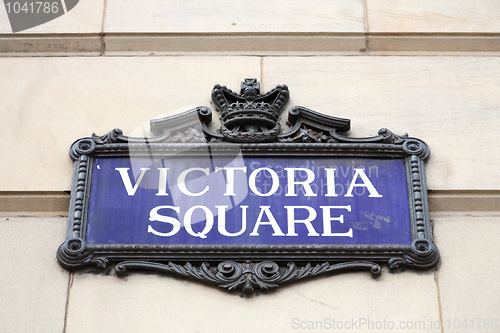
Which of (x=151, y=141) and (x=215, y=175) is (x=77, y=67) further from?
(x=215, y=175)

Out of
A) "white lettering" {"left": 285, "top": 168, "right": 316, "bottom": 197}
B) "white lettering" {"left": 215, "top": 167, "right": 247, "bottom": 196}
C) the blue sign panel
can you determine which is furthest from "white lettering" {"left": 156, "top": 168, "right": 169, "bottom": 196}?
"white lettering" {"left": 285, "top": 168, "right": 316, "bottom": 197}

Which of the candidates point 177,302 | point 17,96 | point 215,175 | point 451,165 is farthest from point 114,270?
point 451,165

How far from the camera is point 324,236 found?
16.3 ft

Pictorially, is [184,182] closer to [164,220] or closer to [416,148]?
[164,220]

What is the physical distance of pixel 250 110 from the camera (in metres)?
5.35

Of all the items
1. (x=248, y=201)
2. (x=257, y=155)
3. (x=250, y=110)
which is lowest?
(x=248, y=201)

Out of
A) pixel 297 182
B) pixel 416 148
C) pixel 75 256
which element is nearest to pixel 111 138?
pixel 75 256

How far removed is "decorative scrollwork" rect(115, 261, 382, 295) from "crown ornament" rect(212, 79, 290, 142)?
0.70m

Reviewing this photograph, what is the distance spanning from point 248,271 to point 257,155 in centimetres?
Result: 64

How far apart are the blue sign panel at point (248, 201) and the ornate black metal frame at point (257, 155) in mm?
48

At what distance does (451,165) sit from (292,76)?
977 millimetres

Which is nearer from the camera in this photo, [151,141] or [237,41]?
[151,141]

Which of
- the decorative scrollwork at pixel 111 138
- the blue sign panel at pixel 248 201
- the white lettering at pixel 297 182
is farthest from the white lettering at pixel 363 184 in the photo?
the decorative scrollwork at pixel 111 138

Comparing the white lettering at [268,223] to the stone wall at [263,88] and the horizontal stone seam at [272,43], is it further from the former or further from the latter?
the horizontal stone seam at [272,43]
